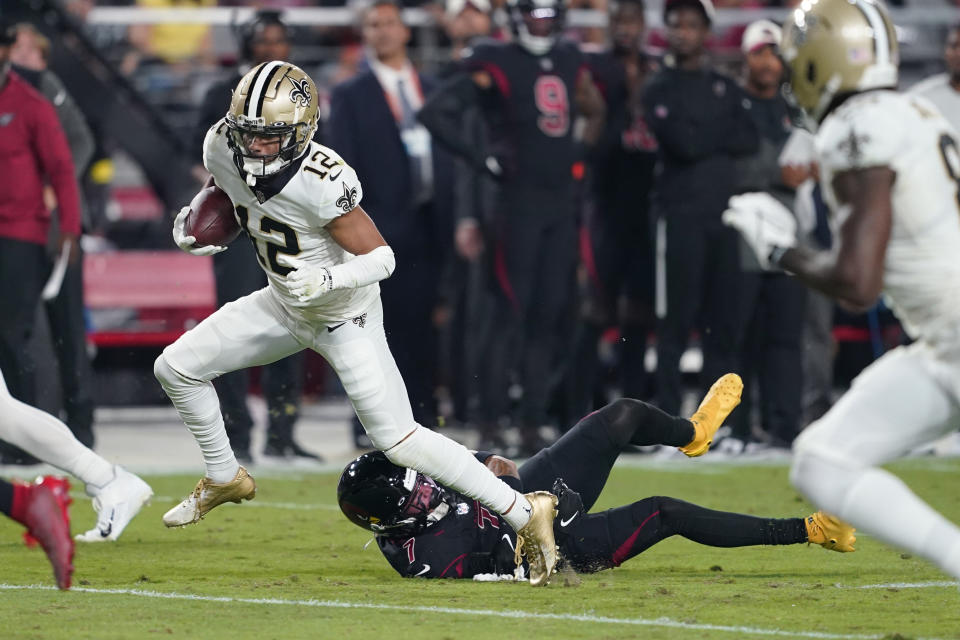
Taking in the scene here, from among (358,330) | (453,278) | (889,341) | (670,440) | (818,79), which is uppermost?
(818,79)

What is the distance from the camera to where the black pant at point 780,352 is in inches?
352

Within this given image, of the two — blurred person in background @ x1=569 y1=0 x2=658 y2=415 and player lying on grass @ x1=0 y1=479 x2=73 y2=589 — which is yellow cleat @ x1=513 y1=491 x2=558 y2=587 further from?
blurred person in background @ x1=569 y1=0 x2=658 y2=415

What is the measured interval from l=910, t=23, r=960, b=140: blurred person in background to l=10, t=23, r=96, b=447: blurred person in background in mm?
4257

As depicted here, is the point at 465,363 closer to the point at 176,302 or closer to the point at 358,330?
the point at 176,302

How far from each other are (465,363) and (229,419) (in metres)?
1.96

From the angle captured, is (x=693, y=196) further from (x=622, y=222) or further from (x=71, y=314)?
(x=71, y=314)

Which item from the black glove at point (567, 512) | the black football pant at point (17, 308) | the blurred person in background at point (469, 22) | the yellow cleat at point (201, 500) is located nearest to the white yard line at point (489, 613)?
the black glove at point (567, 512)

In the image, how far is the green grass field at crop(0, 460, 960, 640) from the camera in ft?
13.9

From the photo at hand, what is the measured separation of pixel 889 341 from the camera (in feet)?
35.9

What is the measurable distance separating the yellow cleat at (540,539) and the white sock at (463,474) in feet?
0.09

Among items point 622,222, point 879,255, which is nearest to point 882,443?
point 879,255

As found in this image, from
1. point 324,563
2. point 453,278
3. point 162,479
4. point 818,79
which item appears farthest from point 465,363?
point 818,79

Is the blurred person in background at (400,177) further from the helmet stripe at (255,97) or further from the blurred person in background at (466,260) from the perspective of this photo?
the helmet stripe at (255,97)

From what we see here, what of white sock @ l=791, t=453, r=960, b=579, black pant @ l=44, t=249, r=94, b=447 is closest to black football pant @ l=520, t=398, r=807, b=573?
white sock @ l=791, t=453, r=960, b=579
